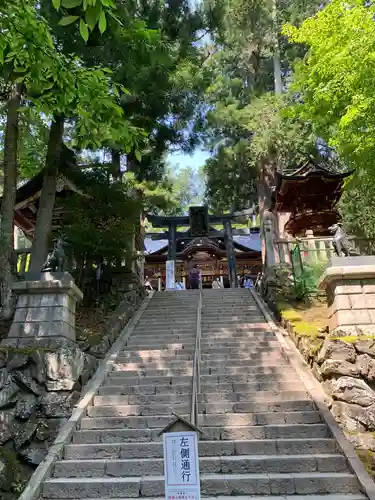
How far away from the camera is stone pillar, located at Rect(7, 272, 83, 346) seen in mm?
7043

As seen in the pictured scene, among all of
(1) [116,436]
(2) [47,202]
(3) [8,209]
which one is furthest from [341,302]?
(2) [47,202]

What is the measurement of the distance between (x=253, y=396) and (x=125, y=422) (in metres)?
1.96

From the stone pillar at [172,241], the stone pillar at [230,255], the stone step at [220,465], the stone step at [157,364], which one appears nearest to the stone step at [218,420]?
the stone step at [220,465]

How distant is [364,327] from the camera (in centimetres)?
676

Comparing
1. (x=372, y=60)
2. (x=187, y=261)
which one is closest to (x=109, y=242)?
(x=372, y=60)

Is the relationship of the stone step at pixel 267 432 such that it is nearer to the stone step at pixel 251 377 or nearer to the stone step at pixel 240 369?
the stone step at pixel 251 377

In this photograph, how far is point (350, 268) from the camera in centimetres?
705

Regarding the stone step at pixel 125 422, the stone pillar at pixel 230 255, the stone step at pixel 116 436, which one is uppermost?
the stone pillar at pixel 230 255

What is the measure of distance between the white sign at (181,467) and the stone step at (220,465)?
6.20 ft

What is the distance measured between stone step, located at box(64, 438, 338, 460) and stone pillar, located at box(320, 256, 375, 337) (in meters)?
2.05

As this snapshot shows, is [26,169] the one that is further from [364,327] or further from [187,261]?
[187,261]

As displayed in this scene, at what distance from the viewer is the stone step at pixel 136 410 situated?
611cm

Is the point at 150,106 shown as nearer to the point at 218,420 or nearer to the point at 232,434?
the point at 218,420

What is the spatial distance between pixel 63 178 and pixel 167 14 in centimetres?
618
